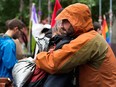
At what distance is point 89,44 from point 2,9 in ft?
72.7

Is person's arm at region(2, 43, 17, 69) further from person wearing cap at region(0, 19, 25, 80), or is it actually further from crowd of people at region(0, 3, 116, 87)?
crowd of people at region(0, 3, 116, 87)

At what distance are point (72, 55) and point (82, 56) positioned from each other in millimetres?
90

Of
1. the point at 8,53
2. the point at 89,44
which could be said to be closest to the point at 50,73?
the point at 89,44

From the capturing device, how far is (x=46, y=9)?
26641 millimetres

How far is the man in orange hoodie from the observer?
377 centimetres

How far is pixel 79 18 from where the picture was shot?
3844 millimetres

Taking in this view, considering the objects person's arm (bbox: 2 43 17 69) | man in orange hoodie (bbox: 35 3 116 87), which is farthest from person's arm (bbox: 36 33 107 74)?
person's arm (bbox: 2 43 17 69)

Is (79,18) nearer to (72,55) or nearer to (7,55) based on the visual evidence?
(72,55)

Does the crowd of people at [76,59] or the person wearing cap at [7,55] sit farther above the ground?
the crowd of people at [76,59]

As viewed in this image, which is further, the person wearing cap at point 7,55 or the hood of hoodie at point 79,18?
the person wearing cap at point 7,55

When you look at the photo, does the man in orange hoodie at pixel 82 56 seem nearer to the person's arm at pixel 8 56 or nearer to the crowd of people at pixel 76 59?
the crowd of people at pixel 76 59

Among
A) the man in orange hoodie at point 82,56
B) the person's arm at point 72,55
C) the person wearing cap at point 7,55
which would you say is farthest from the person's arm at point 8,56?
the person's arm at point 72,55

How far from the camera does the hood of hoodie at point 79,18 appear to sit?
12.6ft

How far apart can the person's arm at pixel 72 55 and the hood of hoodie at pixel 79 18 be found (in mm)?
93
